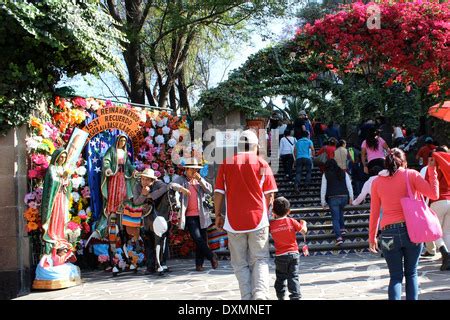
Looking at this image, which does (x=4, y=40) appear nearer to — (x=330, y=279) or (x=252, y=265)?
(x=252, y=265)

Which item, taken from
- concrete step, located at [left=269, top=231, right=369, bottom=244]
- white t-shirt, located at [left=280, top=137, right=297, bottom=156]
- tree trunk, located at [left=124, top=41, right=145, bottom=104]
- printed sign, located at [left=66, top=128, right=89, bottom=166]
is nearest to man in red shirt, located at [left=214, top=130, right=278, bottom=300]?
printed sign, located at [left=66, top=128, right=89, bottom=166]

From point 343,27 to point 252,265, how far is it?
9.07 meters

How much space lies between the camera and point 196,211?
30.5 ft

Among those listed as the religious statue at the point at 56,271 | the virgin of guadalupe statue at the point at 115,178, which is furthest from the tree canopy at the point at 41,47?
the religious statue at the point at 56,271

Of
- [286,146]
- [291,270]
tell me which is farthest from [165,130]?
[291,270]

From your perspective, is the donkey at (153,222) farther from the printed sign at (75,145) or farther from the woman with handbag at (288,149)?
the woman with handbag at (288,149)

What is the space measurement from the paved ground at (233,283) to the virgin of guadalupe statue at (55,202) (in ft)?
2.79

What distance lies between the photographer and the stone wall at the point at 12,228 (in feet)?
27.1

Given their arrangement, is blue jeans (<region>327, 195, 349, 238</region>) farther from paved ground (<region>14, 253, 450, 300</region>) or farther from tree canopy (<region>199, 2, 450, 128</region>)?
tree canopy (<region>199, 2, 450, 128</region>)

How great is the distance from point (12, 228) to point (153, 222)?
7.24ft

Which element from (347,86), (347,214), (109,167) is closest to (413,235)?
(109,167)

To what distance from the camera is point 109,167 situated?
9.72m

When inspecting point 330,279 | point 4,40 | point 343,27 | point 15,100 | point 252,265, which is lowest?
point 330,279

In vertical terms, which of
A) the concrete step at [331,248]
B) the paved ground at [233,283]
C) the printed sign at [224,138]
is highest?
the printed sign at [224,138]
